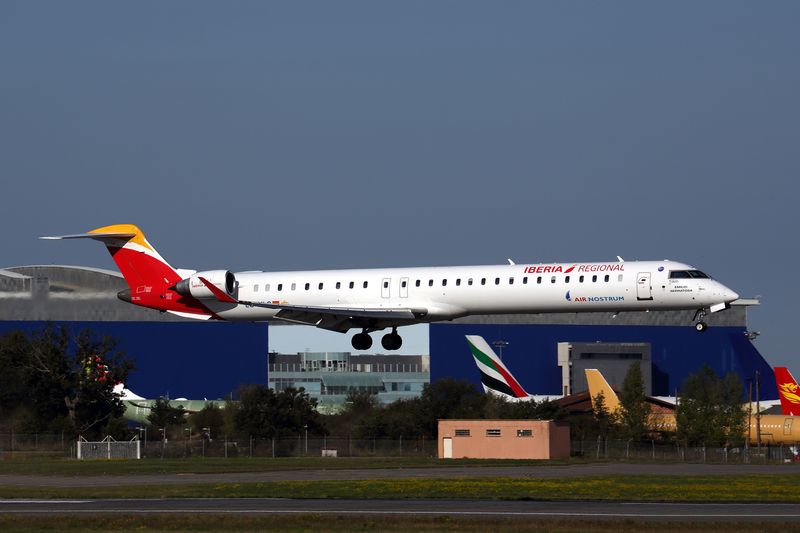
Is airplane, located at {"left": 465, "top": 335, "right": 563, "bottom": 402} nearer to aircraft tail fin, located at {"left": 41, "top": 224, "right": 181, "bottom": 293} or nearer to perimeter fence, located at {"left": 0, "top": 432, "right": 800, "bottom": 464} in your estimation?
perimeter fence, located at {"left": 0, "top": 432, "right": 800, "bottom": 464}

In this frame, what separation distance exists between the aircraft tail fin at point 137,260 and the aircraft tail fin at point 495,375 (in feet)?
102

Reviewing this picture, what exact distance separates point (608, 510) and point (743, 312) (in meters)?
75.5

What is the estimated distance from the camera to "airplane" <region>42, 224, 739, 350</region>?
45.4m

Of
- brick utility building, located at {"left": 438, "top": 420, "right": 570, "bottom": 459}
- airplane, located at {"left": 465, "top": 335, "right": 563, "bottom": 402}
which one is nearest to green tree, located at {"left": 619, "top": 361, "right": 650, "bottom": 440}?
airplane, located at {"left": 465, "top": 335, "right": 563, "bottom": 402}

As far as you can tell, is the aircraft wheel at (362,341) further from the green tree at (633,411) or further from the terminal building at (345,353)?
the terminal building at (345,353)

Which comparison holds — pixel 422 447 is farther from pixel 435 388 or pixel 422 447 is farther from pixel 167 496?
pixel 167 496

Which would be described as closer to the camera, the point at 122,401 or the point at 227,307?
the point at 227,307

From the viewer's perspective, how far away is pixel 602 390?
7962 cm

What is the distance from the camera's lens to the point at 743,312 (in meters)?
105

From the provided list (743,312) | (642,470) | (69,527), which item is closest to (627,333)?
(743,312)

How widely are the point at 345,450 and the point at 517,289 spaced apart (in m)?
23.6

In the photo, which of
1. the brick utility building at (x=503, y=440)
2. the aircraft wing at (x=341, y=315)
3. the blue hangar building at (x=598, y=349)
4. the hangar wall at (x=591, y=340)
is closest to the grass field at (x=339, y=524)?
the aircraft wing at (x=341, y=315)

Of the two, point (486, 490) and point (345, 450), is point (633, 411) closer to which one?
point (345, 450)

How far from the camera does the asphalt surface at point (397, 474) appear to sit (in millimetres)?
45344
